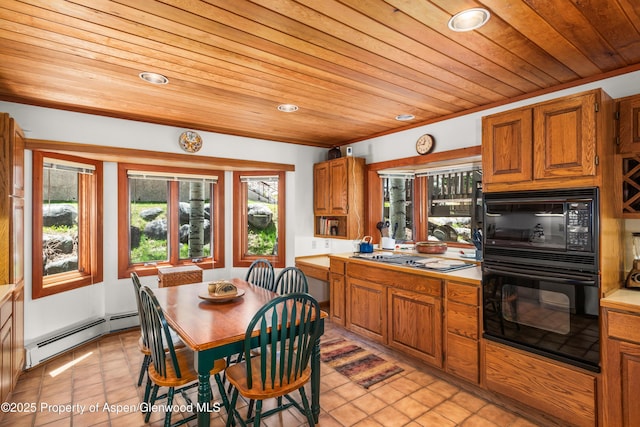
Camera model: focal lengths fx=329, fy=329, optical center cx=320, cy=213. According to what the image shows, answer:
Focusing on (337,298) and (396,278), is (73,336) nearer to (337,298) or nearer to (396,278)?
(337,298)

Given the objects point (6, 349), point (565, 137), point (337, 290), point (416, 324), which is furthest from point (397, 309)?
point (6, 349)

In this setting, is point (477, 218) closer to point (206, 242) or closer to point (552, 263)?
point (552, 263)

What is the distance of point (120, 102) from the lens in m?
2.98

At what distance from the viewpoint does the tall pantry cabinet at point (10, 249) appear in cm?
232

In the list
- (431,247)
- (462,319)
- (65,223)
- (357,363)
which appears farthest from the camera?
(431,247)

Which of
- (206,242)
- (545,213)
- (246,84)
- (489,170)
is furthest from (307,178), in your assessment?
(545,213)

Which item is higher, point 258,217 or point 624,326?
point 258,217

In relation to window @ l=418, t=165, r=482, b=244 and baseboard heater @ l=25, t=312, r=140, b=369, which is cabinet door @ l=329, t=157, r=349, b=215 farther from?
baseboard heater @ l=25, t=312, r=140, b=369

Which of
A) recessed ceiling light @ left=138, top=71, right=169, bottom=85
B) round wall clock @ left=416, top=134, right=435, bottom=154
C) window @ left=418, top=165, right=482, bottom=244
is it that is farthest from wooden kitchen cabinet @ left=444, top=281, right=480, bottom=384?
recessed ceiling light @ left=138, top=71, right=169, bottom=85

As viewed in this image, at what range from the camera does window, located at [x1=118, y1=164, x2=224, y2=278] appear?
158 inches

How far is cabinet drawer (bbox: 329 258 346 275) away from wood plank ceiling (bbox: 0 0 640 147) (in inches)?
65.6

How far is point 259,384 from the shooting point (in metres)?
1.88

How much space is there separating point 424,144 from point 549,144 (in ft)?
4.79

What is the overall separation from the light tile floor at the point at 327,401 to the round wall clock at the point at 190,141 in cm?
228
